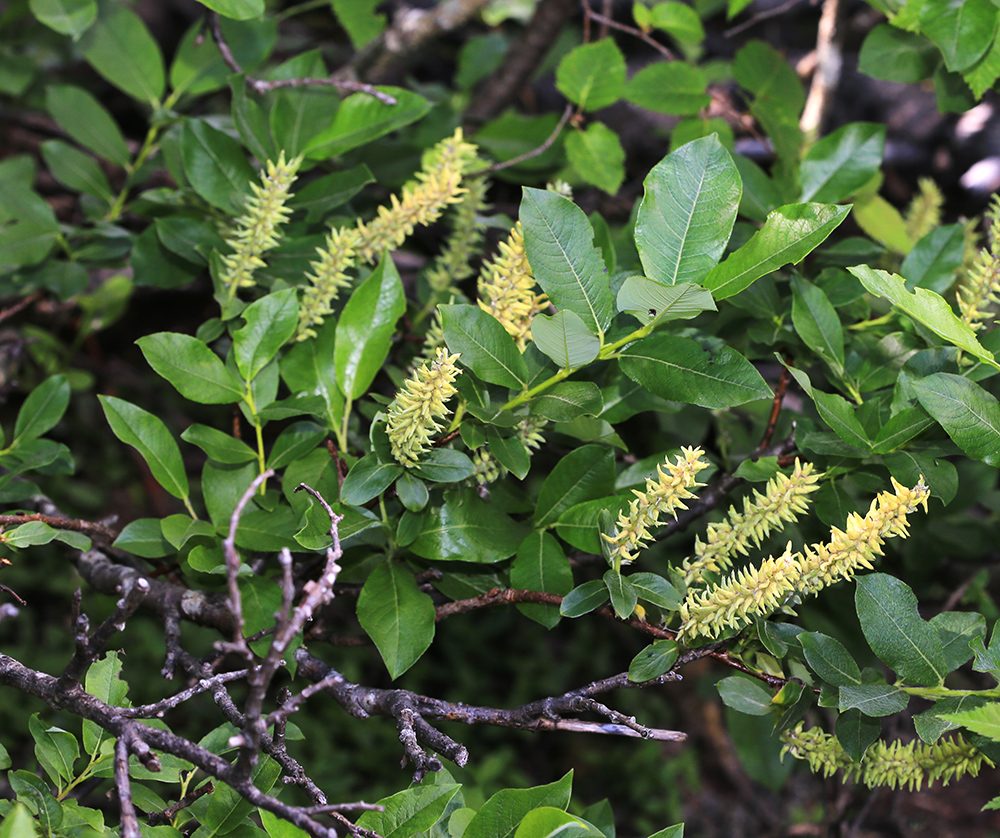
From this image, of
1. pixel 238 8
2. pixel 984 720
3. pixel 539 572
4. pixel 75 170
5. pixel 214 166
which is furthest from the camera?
pixel 75 170

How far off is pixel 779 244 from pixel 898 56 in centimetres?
71

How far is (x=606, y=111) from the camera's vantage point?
217 cm

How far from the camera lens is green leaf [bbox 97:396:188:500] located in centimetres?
93

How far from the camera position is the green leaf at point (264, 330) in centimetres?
91

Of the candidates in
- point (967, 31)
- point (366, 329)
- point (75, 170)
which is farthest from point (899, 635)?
point (75, 170)

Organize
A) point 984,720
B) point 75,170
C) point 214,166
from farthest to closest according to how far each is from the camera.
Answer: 1. point 75,170
2. point 214,166
3. point 984,720

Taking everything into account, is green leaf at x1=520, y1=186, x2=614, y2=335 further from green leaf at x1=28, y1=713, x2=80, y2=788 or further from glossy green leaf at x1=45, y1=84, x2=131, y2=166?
glossy green leaf at x1=45, y1=84, x2=131, y2=166

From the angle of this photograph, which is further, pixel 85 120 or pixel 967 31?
pixel 85 120

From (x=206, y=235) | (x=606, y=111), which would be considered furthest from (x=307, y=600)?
(x=606, y=111)

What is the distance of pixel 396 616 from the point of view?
0.84m

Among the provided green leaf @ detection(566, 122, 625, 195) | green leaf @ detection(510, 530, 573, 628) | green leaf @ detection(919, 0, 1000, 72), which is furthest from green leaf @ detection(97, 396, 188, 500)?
green leaf @ detection(919, 0, 1000, 72)

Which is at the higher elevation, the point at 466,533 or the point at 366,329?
the point at 366,329

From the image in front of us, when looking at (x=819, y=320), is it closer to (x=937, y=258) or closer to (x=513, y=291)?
(x=937, y=258)

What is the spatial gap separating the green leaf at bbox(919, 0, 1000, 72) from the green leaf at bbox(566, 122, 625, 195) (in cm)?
46
